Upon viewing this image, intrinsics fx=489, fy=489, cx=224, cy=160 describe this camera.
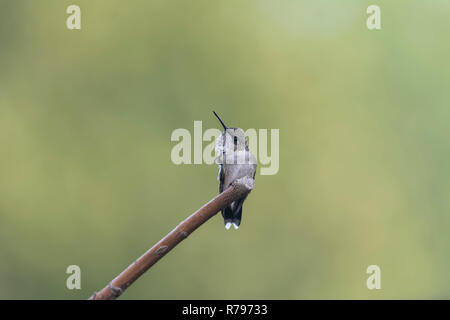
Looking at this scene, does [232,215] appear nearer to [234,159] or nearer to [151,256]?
[234,159]

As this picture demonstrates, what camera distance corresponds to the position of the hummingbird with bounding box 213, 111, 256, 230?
420cm

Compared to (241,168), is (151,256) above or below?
below

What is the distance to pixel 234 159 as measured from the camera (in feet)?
14.2

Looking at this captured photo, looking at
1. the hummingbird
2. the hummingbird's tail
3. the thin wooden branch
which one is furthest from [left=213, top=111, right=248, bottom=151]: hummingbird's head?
the thin wooden branch

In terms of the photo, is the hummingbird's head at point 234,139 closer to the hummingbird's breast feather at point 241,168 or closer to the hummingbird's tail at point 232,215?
the hummingbird's breast feather at point 241,168

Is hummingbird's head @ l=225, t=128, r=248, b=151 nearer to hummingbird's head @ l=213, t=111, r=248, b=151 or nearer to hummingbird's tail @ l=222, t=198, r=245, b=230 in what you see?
hummingbird's head @ l=213, t=111, r=248, b=151

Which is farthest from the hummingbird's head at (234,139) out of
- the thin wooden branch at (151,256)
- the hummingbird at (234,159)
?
the thin wooden branch at (151,256)

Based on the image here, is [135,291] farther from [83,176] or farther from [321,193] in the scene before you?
[321,193]

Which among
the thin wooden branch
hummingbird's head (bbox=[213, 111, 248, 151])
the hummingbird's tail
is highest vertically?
hummingbird's head (bbox=[213, 111, 248, 151])

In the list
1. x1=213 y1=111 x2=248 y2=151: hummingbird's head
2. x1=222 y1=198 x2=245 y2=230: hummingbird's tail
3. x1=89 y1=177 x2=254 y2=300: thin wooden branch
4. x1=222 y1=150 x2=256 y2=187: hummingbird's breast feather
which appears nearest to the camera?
x1=89 y1=177 x2=254 y2=300: thin wooden branch

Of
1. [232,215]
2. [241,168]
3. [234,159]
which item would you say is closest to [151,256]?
[241,168]

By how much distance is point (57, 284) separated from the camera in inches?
329

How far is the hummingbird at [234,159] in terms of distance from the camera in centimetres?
420
